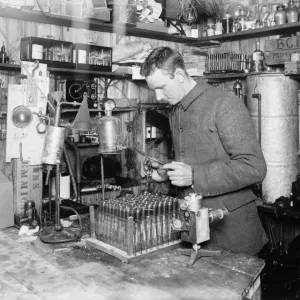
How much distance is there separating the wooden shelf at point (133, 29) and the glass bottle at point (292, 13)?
0.08 metres

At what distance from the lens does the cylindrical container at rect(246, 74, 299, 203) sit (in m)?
4.14

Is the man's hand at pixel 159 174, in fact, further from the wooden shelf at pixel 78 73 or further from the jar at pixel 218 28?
the jar at pixel 218 28

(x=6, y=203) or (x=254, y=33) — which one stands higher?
(x=254, y=33)

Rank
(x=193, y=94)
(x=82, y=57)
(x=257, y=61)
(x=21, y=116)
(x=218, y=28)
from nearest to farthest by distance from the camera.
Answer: (x=193, y=94), (x=21, y=116), (x=82, y=57), (x=257, y=61), (x=218, y=28)

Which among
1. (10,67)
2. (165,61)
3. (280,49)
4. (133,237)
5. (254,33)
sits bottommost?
(133,237)

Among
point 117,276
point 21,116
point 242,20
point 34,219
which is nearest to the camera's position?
point 117,276

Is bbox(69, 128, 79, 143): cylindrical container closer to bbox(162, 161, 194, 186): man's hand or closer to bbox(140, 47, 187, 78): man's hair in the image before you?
bbox(140, 47, 187, 78): man's hair

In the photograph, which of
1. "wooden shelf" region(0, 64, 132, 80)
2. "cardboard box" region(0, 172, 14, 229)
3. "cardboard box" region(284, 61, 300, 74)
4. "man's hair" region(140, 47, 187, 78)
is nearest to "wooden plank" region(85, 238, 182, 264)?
"cardboard box" region(0, 172, 14, 229)

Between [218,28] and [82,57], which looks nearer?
[82,57]

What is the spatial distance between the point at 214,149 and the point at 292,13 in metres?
2.55

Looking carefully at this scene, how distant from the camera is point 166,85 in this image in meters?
2.31

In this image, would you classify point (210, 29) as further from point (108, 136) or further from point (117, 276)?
point (117, 276)

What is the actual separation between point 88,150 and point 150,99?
1045mm

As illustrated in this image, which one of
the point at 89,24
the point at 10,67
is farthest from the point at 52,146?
the point at 89,24
